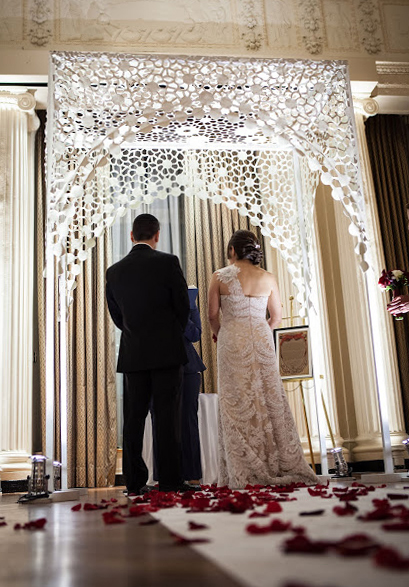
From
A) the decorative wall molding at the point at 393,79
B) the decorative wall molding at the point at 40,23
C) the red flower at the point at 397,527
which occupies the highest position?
the decorative wall molding at the point at 40,23

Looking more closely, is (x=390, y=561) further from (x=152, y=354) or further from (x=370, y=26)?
(x=370, y=26)

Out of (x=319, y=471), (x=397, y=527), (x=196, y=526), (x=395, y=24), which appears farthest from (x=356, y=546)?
(x=395, y=24)

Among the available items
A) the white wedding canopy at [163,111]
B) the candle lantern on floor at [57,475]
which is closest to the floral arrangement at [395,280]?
the white wedding canopy at [163,111]

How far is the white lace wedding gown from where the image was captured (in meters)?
3.96

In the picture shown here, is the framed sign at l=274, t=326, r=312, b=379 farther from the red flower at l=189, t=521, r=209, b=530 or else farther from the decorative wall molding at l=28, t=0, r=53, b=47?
the decorative wall molding at l=28, t=0, r=53, b=47

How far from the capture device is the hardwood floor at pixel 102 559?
115cm

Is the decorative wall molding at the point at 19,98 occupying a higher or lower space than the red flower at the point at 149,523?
higher

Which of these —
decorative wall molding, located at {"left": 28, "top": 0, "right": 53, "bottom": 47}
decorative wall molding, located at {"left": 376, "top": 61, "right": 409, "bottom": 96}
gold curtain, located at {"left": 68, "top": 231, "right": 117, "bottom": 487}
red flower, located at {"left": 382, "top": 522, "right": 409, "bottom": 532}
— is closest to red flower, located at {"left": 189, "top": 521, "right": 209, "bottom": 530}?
red flower, located at {"left": 382, "top": 522, "right": 409, "bottom": 532}

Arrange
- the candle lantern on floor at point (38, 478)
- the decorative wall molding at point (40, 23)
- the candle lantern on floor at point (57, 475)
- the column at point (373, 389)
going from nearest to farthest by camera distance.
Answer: the candle lantern on floor at point (38, 478)
the candle lantern on floor at point (57, 475)
the column at point (373, 389)
the decorative wall molding at point (40, 23)

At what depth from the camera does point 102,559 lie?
1433 mm

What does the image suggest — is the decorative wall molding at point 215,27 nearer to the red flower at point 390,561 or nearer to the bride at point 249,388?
the bride at point 249,388

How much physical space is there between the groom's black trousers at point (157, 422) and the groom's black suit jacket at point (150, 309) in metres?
0.09

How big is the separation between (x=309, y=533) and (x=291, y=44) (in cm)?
613

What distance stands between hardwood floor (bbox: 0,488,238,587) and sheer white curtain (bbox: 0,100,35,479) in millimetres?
3821
